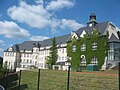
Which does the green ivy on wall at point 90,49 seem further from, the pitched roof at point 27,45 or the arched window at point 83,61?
the pitched roof at point 27,45

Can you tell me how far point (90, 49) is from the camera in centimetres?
4544

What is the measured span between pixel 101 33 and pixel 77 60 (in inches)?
337

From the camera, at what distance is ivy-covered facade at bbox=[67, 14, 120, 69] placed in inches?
1672

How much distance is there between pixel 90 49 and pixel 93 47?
2.75ft

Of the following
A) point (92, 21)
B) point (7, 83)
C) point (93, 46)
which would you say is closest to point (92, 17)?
point (92, 21)

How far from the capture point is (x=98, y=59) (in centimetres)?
4303

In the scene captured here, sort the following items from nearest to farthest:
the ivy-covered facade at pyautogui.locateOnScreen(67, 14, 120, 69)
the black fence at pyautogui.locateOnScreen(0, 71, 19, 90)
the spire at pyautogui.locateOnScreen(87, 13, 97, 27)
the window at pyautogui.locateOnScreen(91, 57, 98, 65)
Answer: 1. the black fence at pyautogui.locateOnScreen(0, 71, 19, 90)
2. the ivy-covered facade at pyautogui.locateOnScreen(67, 14, 120, 69)
3. the window at pyautogui.locateOnScreen(91, 57, 98, 65)
4. the spire at pyautogui.locateOnScreen(87, 13, 97, 27)

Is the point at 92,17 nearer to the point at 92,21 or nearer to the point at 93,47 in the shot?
the point at 92,21

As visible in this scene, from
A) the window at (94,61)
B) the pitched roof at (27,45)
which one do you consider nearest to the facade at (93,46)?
the window at (94,61)

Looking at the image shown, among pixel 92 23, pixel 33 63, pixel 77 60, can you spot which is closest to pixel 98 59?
pixel 77 60

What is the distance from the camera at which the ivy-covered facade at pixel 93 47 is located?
42.5 metres

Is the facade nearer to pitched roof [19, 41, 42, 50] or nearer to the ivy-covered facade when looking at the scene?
the ivy-covered facade

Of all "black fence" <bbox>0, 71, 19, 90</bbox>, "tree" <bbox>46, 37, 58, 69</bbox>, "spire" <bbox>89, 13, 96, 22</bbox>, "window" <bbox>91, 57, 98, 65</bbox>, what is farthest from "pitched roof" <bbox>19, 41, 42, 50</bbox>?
"black fence" <bbox>0, 71, 19, 90</bbox>

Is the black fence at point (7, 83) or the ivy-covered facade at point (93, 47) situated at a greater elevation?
the ivy-covered facade at point (93, 47)
